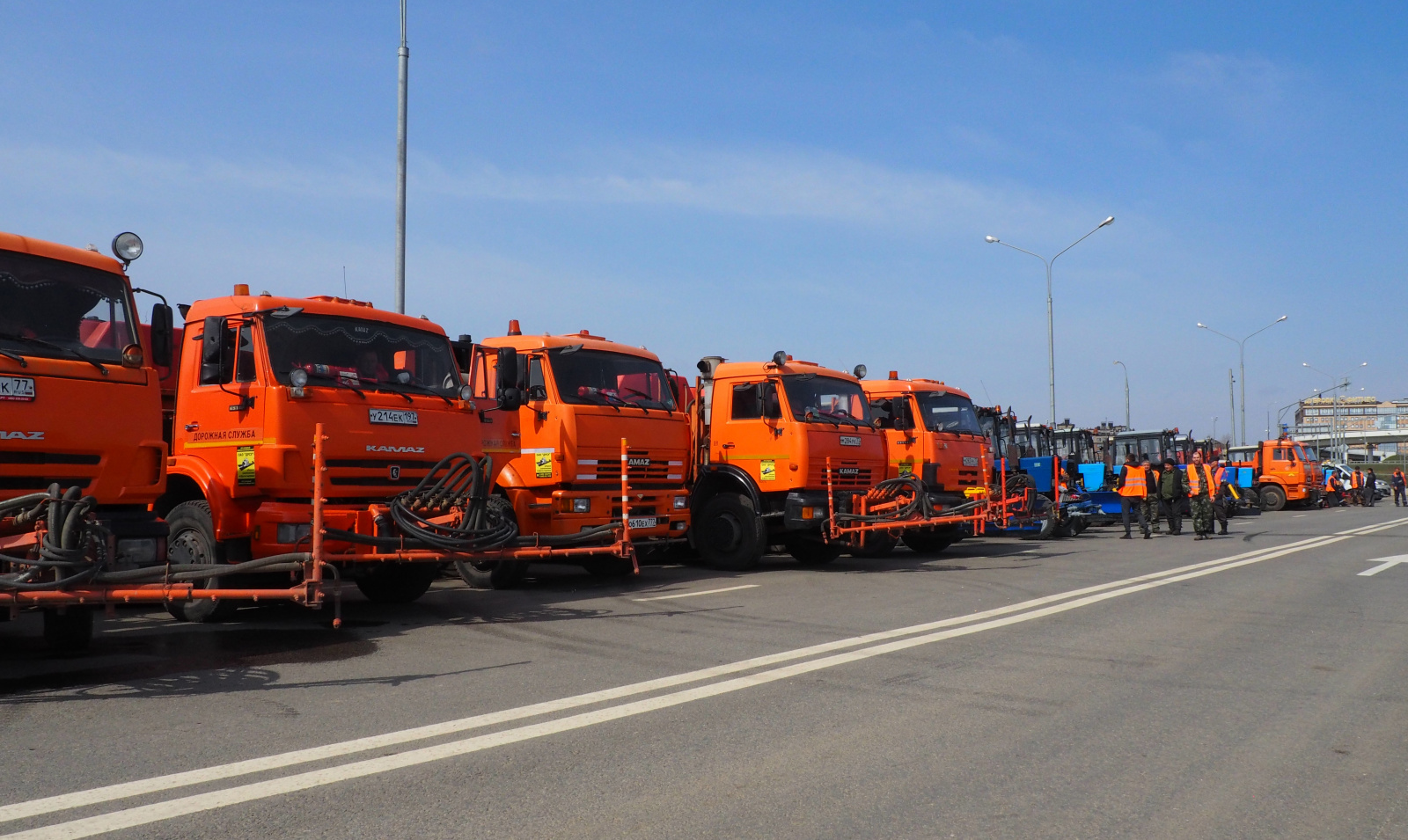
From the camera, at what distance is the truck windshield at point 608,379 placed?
37.4ft

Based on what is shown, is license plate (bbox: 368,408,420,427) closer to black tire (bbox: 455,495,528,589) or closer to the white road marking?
black tire (bbox: 455,495,528,589)

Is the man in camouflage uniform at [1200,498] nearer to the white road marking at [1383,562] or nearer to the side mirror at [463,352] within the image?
the white road marking at [1383,562]

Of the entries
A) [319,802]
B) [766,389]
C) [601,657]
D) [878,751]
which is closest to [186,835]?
[319,802]

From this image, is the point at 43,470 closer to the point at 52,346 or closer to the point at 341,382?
the point at 52,346

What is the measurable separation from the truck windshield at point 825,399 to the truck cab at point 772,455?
0.01 meters

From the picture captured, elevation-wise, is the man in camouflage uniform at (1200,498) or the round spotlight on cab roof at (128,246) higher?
the round spotlight on cab roof at (128,246)

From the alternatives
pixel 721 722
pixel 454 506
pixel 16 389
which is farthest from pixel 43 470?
pixel 721 722

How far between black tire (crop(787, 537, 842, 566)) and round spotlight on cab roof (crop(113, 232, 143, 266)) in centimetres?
909

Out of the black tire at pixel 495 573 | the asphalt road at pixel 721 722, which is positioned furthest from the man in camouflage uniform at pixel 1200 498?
the black tire at pixel 495 573

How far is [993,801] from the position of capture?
3969 millimetres

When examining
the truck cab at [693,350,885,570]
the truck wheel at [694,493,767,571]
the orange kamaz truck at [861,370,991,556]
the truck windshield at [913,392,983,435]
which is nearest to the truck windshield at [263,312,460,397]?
the truck cab at [693,350,885,570]

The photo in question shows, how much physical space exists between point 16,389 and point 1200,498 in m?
19.5

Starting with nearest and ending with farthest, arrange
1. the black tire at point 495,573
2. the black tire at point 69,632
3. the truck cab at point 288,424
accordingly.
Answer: the black tire at point 69,632, the truck cab at point 288,424, the black tire at point 495,573

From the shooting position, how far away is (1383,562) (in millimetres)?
14180
